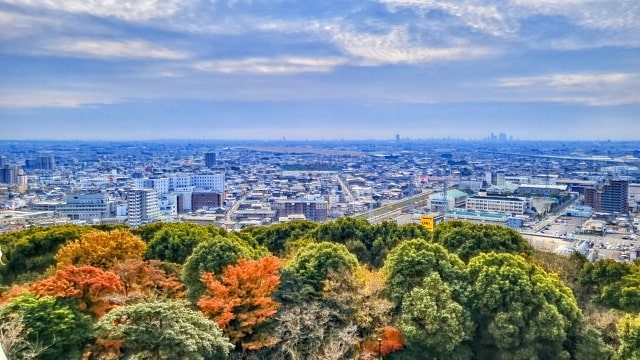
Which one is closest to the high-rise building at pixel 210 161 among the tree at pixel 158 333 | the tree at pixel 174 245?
the tree at pixel 174 245

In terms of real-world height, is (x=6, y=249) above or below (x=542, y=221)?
above

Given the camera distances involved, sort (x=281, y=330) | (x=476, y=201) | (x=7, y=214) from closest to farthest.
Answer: (x=281, y=330) < (x=7, y=214) < (x=476, y=201)

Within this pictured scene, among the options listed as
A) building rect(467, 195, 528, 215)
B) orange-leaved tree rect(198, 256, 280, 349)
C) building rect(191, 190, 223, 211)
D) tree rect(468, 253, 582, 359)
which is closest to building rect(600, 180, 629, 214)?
building rect(467, 195, 528, 215)

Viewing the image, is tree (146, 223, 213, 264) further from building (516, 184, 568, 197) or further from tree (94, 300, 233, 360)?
building (516, 184, 568, 197)

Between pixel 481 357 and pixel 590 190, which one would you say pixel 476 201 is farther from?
pixel 481 357

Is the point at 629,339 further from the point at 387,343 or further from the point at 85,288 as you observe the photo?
the point at 85,288

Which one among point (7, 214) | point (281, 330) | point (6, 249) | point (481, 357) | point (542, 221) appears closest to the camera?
point (281, 330)

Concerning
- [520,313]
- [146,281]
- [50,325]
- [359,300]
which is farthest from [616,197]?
[50,325]

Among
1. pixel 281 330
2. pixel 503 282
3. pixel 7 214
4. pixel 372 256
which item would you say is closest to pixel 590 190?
pixel 372 256
